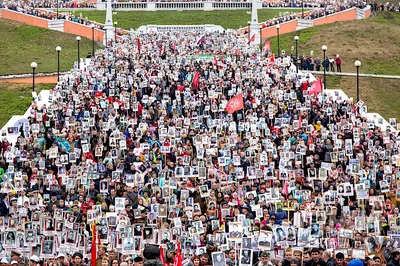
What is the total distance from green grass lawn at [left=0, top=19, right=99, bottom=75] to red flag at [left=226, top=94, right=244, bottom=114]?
945 inches

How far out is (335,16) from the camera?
245 ft

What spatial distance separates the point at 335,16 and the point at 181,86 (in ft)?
116

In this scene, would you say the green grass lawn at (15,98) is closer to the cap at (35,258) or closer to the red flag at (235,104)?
the red flag at (235,104)

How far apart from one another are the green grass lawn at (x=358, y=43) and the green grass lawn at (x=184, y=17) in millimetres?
7716

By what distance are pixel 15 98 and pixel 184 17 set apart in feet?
99.4

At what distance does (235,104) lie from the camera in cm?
3691

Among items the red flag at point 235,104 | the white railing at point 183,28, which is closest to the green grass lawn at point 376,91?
the red flag at point 235,104

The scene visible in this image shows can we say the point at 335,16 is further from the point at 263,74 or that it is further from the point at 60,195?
the point at 60,195

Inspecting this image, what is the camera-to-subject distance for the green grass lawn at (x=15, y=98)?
4728 cm

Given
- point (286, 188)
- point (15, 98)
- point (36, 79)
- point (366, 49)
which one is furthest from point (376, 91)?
point (286, 188)

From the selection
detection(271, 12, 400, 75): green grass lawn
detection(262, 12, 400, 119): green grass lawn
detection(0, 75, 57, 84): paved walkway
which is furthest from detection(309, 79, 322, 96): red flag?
detection(0, 75, 57, 84): paved walkway

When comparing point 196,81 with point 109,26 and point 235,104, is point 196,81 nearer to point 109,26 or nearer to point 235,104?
point 235,104

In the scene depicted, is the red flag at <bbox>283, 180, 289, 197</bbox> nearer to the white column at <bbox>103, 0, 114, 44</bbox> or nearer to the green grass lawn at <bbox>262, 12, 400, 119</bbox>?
the green grass lawn at <bbox>262, 12, 400, 119</bbox>

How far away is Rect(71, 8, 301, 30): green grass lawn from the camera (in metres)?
76.7
